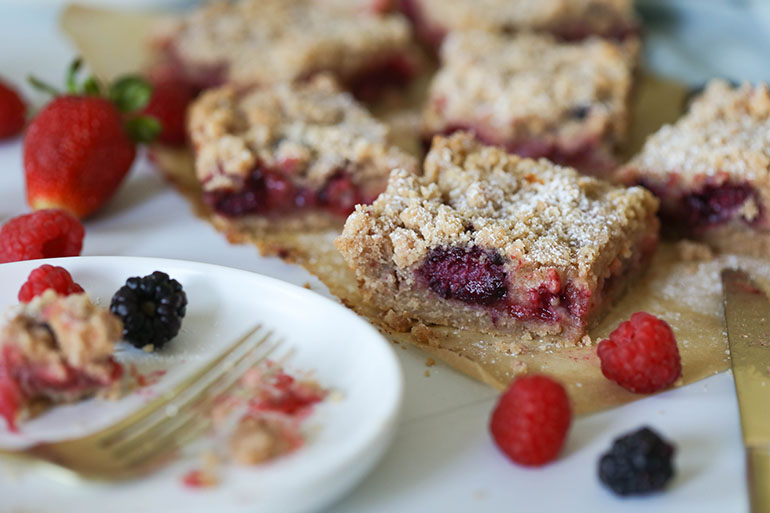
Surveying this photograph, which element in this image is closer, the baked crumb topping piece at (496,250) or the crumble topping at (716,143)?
the baked crumb topping piece at (496,250)

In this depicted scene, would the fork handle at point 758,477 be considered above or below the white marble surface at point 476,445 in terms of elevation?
below

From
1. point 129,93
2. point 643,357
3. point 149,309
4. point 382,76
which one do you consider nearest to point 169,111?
point 129,93

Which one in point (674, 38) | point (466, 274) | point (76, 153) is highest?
point (76, 153)

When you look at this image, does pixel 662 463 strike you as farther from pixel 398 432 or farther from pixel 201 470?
pixel 201 470

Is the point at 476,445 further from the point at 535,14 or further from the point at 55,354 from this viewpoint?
the point at 535,14

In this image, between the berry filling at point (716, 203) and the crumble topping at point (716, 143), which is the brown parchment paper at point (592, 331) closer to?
the berry filling at point (716, 203)

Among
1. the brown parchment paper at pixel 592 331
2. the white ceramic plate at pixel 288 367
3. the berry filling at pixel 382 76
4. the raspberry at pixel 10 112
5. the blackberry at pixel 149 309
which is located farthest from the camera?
the berry filling at pixel 382 76

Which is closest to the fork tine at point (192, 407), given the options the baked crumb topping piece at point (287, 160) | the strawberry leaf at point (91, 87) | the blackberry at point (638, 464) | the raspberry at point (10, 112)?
the blackberry at point (638, 464)
